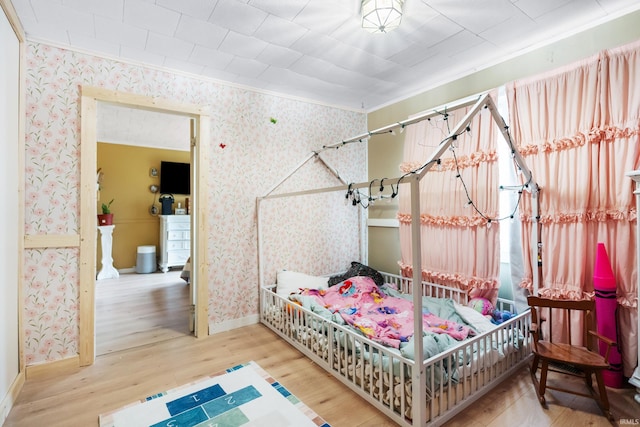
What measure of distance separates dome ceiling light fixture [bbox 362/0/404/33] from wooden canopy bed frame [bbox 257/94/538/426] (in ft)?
1.99

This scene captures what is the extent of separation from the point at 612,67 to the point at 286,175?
8.48 ft

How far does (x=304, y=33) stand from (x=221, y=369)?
8.21ft

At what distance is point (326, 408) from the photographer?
5.92 ft

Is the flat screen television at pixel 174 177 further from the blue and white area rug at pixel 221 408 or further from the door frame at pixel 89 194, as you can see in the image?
the blue and white area rug at pixel 221 408

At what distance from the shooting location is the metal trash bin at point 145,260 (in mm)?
5711

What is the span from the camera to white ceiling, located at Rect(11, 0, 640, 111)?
1915mm

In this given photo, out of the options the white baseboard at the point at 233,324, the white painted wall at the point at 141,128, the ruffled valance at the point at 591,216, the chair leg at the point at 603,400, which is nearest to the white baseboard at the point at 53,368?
the white baseboard at the point at 233,324

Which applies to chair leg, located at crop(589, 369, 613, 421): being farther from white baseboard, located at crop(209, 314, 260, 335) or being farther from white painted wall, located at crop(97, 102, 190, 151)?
white painted wall, located at crop(97, 102, 190, 151)

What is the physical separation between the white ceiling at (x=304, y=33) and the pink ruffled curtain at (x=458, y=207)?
546 millimetres

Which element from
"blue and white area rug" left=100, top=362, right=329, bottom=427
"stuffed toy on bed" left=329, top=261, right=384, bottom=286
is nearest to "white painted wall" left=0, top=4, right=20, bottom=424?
"blue and white area rug" left=100, top=362, right=329, bottom=427

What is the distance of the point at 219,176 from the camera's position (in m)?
2.95

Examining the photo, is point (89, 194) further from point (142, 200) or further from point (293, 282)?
point (142, 200)

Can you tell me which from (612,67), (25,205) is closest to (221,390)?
(25,205)

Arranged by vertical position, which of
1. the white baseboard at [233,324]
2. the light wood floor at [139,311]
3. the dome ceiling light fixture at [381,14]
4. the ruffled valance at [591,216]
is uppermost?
the dome ceiling light fixture at [381,14]
